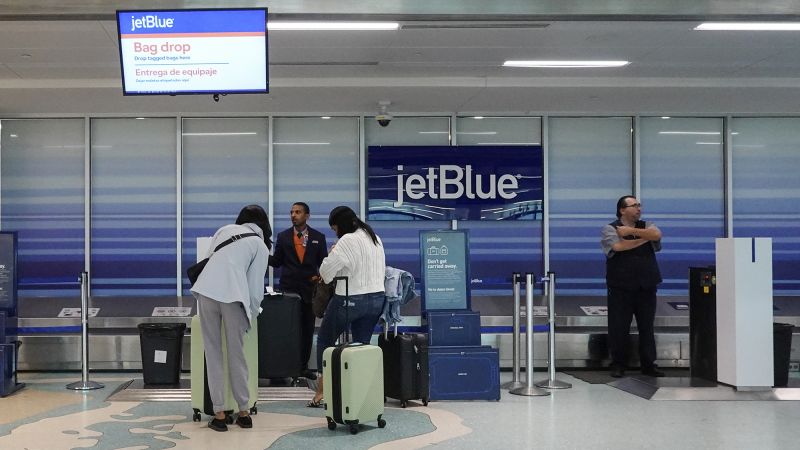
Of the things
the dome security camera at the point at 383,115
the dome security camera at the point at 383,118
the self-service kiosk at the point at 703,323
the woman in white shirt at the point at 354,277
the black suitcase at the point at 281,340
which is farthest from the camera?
the dome security camera at the point at 383,118

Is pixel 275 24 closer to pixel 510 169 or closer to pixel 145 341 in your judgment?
pixel 145 341

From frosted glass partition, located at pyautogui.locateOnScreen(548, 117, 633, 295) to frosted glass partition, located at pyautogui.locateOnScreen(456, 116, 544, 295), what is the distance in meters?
0.21

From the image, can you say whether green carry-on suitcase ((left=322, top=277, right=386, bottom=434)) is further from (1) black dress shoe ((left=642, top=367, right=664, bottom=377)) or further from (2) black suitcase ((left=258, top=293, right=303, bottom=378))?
(1) black dress shoe ((left=642, top=367, right=664, bottom=377))

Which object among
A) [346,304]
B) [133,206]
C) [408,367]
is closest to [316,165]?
[133,206]

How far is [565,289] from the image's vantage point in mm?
11406

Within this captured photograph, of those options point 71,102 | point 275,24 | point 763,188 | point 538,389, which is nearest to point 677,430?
point 538,389

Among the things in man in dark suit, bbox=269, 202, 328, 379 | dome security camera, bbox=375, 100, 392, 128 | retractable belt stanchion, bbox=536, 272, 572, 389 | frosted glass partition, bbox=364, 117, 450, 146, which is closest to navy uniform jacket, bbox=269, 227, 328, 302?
man in dark suit, bbox=269, 202, 328, 379

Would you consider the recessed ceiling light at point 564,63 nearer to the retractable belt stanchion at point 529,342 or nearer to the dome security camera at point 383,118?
the retractable belt stanchion at point 529,342

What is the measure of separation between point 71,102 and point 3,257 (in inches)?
91.0

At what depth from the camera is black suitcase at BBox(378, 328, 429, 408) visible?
755 cm

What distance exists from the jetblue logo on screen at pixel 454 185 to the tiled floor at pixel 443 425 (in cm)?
358

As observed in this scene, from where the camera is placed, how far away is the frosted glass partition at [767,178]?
11547 millimetres

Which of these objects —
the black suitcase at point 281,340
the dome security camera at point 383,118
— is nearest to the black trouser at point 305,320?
the black suitcase at point 281,340

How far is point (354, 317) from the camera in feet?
23.6
